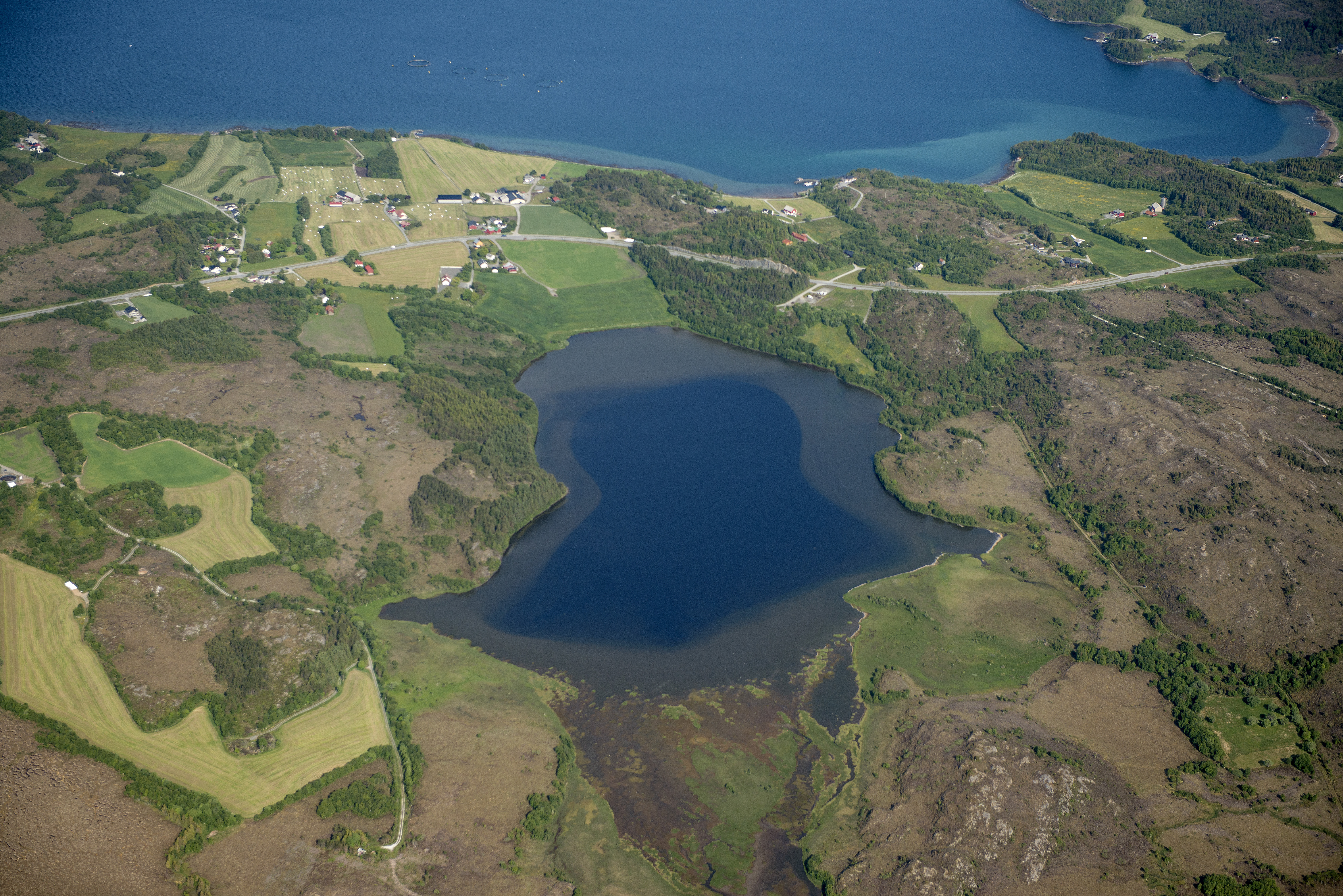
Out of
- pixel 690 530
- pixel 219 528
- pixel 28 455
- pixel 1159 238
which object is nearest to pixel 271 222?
pixel 28 455

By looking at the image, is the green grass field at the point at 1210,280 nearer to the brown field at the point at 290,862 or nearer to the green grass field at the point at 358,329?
the green grass field at the point at 358,329

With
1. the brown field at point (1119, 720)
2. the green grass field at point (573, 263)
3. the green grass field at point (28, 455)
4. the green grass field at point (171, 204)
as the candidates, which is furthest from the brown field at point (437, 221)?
the brown field at point (1119, 720)

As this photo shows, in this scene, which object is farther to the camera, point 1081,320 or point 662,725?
point 1081,320

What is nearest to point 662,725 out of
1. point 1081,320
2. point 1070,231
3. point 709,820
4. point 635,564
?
point 709,820

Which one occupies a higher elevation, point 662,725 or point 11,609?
point 11,609

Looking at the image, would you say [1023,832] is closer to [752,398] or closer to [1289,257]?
[752,398]

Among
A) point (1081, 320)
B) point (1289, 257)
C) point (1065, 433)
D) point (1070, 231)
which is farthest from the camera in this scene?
point (1070, 231)

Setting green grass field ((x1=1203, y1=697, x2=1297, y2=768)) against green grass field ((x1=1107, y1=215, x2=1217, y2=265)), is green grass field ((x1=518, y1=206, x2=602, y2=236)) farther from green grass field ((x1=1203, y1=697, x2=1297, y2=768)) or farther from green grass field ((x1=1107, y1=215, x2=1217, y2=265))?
green grass field ((x1=1203, y1=697, x2=1297, y2=768))
